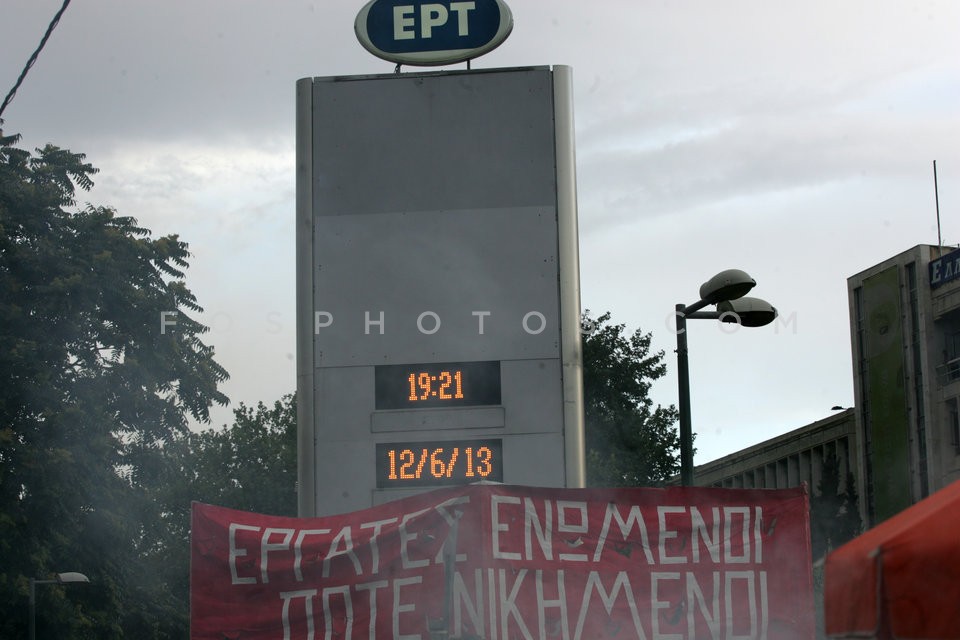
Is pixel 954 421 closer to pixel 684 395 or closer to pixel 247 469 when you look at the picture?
pixel 247 469

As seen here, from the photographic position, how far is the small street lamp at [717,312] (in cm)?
1282

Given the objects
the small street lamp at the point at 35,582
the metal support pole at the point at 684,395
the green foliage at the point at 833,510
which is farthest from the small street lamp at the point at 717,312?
the green foliage at the point at 833,510

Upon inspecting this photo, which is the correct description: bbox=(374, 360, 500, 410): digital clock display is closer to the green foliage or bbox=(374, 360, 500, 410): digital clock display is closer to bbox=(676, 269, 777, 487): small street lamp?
bbox=(676, 269, 777, 487): small street lamp

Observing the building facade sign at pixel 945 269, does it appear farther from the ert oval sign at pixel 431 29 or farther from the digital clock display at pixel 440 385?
the digital clock display at pixel 440 385

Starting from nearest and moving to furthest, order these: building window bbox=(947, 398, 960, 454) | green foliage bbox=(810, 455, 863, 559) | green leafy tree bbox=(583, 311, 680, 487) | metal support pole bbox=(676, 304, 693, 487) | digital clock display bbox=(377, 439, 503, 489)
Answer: digital clock display bbox=(377, 439, 503, 489), metal support pole bbox=(676, 304, 693, 487), green leafy tree bbox=(583, 311, 680, 487), building window bbox=(947, 398, 960, 454), green foliage bbox=(810, 455, 863, 559)

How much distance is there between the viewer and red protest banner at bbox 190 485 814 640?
7.97m

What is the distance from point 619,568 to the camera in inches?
320

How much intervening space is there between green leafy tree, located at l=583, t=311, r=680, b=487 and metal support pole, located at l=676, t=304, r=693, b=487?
1260 inches

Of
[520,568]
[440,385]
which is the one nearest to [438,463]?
[440,385]

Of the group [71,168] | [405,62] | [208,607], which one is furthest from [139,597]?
[208,607]

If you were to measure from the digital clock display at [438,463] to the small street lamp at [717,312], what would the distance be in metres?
2.65

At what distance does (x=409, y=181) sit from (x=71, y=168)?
1890 centimetres

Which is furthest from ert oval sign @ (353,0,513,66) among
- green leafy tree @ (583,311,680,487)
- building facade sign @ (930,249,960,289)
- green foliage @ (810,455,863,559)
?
building facade sign @ (930,249,960,289)

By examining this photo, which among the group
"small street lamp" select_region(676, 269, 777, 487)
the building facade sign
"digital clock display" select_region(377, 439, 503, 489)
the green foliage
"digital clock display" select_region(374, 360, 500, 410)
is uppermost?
the building facade sign
